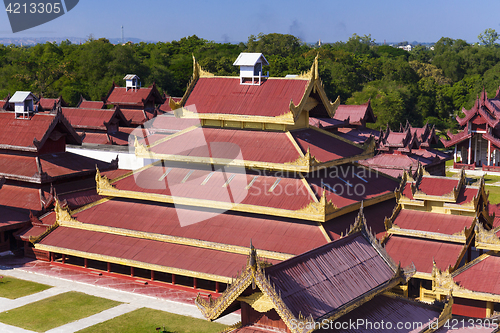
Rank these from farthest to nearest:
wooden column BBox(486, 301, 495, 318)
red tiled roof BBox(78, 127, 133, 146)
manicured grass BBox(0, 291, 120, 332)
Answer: red tiled roof BBox(78, 127, 133, 146) → manicured grass BBox(0, 291, 120, 332) → wooden column BBox(486, 301, 495, 318)

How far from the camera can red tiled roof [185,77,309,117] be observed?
2639 cm

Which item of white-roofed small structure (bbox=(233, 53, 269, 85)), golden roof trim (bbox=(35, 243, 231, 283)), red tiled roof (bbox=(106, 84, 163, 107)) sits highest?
white-roofed small structure (bbox=(233, 53, 269, 85))

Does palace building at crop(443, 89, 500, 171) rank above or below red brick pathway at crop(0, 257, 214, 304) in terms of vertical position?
above

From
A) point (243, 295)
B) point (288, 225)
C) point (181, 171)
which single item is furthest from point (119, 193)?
point (243, 295)

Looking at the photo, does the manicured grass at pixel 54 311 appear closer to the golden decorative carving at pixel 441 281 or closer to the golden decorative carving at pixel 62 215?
the golden decorative carving at pixel 62 215

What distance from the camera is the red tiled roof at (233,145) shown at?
82.2 feet

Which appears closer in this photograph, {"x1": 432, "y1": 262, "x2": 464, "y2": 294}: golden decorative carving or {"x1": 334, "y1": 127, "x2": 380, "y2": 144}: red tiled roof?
{"x1": 432, "y1": 262, "x2": 464, "y2": 294}: golden decorative carving

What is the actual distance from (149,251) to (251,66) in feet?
32.6

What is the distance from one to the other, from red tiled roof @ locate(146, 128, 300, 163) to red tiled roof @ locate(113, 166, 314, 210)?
3.21ft

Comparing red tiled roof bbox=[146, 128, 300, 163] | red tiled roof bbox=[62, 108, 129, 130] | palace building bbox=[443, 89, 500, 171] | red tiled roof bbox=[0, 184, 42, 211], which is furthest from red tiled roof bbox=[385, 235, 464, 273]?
palace building bbox=[443, 89, 500, 171]

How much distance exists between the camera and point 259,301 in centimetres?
1198

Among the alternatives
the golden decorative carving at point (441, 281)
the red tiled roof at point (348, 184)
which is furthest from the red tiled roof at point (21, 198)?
the golden decorative carving at point (441, 281)

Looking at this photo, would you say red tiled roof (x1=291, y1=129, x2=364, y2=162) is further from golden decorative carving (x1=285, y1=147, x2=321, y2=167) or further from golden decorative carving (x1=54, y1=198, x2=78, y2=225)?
golden decorative carving (x1=54, y1=198, x2=78, y2=225)

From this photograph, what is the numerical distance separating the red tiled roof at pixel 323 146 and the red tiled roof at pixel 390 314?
11.0 m
